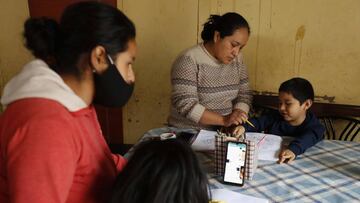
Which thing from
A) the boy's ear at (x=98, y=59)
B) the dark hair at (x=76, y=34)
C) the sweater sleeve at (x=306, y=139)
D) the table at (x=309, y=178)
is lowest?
the table at (x=309, y=178)

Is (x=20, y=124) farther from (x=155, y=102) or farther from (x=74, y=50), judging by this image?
(x=155, y=102)

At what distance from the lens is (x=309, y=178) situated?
127 centimetres

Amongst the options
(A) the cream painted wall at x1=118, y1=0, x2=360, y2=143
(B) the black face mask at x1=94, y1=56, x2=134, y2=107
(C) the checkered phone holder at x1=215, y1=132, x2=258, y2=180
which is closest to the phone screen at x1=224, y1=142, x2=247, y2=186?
(C) the checkered phone holder at x1=215, y1=132, x2=258, y2=180

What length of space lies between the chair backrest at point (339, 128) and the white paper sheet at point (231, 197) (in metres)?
1.47

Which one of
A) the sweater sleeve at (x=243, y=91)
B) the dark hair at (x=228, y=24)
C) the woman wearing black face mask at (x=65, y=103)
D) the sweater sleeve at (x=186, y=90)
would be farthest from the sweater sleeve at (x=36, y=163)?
the sweater sleeve at (x=243, y=91)

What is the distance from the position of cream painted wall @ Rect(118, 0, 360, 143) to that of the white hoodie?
1812 millimetres

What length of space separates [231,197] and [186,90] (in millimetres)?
824

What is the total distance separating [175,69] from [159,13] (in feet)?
2.82

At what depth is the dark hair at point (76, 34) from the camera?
0.81 metres

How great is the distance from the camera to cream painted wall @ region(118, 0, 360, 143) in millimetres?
2264

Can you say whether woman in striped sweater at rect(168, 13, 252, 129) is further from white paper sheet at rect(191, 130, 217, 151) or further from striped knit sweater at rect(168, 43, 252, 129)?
white paper sheet at rect(191, 130, 217, 151)

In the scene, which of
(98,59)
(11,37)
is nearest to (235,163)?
(98,59)

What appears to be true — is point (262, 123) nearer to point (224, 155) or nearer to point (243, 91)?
point (243, 91)

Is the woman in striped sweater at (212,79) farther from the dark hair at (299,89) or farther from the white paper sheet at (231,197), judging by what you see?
the white paper sheet at (231,197)
